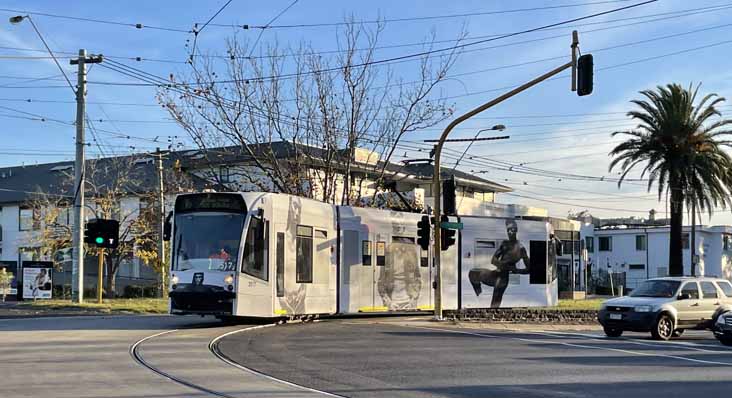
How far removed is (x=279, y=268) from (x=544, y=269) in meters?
→ 13.9

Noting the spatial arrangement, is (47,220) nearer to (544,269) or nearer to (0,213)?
(0,213)

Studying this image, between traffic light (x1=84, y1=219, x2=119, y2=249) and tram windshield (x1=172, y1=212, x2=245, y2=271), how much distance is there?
822 centimetres

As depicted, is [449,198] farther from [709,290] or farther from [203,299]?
[203,299]

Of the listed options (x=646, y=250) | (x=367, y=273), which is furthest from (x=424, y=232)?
(x=646, y=250)

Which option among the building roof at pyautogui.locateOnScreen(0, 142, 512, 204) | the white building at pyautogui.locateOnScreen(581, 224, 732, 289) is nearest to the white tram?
the building roof at pyautogui.locateOnScreen(0, 142, 512, 204)

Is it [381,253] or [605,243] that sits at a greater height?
[605,243]

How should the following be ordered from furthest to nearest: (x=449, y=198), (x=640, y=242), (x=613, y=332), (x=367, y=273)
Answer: (x=640, y=242) < (x=367, y=273) < (x=449, y=198) < (x=613, y=332)

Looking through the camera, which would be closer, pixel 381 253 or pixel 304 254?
pixel 304 254

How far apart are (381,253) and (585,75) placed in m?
9.01

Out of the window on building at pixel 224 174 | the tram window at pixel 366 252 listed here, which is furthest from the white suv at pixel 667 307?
the window on building at pixel 224 174

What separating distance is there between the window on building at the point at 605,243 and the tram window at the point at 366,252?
6584cm

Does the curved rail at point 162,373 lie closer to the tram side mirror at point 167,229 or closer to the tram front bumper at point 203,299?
the tram front bumper at point 203,299

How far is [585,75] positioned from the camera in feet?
68.0

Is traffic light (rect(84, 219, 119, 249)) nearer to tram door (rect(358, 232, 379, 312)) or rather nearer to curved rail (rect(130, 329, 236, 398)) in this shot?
tram door (rect(358, 232, 379, 312))
